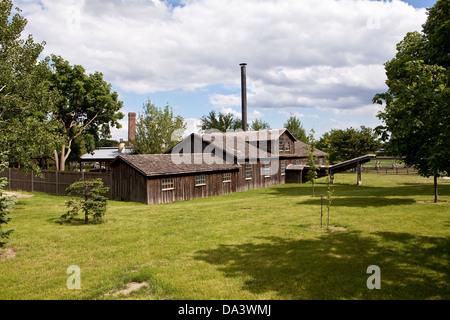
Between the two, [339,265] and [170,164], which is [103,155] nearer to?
[170,164]

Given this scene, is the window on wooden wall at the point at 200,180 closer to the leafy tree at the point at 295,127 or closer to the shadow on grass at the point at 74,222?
the shadow on grass at the point at 74,222

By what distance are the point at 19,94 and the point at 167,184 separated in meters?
11.9

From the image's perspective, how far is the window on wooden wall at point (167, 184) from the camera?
80.6 feet

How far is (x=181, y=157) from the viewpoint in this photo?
28.4 meters

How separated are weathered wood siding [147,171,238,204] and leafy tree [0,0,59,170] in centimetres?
771

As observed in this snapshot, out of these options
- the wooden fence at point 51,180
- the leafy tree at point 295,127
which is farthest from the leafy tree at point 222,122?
the wooden fence at point 51,180

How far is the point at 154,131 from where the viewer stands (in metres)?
45.9

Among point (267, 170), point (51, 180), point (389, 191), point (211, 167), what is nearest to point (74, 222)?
point (211, 167)

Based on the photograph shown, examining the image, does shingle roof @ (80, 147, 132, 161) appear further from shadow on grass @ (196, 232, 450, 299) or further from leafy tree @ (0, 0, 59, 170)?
shadow on grass @ (196, 232, 450, 299)

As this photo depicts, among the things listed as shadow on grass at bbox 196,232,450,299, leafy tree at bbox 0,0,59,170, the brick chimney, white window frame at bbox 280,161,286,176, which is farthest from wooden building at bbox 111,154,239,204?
the brick chimney

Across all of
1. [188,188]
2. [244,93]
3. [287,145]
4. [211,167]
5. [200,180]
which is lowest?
[188,188]

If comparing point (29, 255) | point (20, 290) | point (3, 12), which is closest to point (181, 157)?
point (3, 12)

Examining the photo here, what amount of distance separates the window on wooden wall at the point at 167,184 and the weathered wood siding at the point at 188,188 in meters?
0.18
